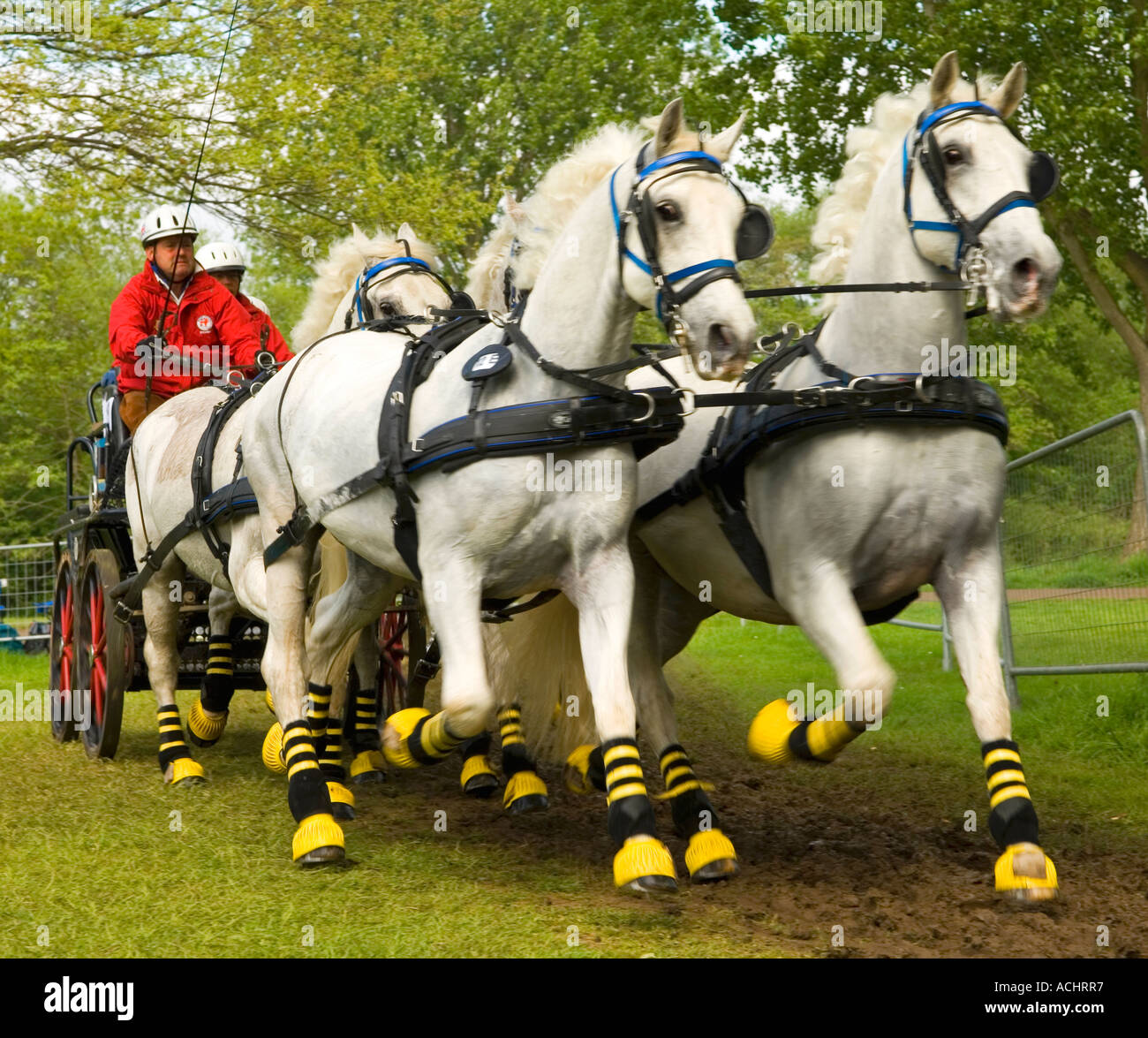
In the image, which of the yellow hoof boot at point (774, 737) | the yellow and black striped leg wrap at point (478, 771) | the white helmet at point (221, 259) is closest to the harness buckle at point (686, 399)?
the yellow hoof boot at point (774, 737)

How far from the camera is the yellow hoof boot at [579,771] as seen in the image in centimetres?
605

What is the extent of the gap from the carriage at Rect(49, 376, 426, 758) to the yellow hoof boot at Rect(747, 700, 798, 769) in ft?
8.73

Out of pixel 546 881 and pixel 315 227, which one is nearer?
pixel 546 881

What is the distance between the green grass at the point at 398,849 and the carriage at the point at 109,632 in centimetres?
29

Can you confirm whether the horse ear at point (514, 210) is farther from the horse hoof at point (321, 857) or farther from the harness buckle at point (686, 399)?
→ the horse hoof at point (321, 857)

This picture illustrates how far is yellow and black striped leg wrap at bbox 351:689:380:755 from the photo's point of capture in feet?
22.7

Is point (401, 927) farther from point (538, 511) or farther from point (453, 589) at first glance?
point (538, 511)

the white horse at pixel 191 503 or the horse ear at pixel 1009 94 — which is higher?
the horse ear at pixel 1009 94

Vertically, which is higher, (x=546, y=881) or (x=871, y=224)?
(x=871, y=224)

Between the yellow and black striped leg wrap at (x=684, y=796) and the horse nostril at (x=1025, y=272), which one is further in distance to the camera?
the yellow and black striped leg wrap at (x=684, y=796)
